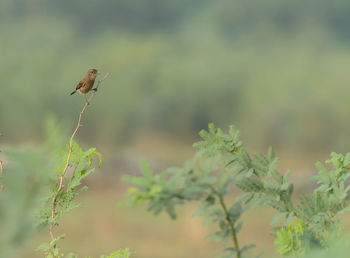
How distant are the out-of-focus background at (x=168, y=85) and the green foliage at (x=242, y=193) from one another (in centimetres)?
746

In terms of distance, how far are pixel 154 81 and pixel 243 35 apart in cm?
484

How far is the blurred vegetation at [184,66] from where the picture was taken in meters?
13.7

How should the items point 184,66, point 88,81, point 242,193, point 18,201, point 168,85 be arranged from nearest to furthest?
point 18,201 < point 242,193 < point 88,81 < point 168,85 < point 184,66

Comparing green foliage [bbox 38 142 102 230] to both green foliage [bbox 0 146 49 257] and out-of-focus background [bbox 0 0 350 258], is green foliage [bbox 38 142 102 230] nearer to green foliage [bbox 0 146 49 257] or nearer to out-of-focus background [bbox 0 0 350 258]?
green foliage [bbox 0 146 49 257]

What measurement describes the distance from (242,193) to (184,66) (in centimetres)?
1561

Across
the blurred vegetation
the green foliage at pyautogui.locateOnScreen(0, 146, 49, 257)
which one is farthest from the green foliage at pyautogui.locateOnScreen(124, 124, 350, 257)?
the blurred vegetation

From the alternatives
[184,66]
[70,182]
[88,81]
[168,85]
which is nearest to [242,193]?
[70,182]

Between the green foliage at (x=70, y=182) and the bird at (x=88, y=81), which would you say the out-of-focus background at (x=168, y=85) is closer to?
the bird at (x=88, y=81)

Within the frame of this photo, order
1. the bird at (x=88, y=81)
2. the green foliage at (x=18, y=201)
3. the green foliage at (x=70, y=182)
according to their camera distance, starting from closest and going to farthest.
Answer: the green foliage at (x=18, y=201) → the green foliage at (x=70, y=182) → the bird at (x=88, y=81)

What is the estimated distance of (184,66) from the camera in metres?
16.1

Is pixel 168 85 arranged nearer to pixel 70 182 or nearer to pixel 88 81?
pixel 88 81

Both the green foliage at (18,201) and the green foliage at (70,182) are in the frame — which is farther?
the green foliage at (70,182)

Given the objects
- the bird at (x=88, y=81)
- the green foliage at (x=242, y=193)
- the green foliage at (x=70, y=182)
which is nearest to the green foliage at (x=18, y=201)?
the green foliage at (x=242, y=193)

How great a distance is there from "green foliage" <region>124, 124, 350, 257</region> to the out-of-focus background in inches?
294
